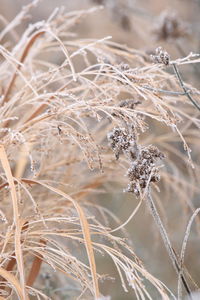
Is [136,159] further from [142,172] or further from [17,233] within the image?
[17,233]

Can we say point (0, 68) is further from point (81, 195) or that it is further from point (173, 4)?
point (173, 4)

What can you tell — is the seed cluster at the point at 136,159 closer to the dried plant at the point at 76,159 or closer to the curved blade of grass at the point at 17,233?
the dried plant at the point at 76,159

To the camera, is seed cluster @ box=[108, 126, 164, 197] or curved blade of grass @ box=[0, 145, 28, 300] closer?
curved blade of grass @ box=[0, 145, 28, 300]

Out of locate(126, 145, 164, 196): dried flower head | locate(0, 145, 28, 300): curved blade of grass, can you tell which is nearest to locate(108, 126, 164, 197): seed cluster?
locate(126, 145, 164, 196): dried flower head

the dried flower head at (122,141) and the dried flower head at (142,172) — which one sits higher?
the dried flower head at (122,141)

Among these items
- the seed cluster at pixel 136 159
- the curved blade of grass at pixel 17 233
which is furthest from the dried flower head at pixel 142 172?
the curved blade of grass at pixel 17 233

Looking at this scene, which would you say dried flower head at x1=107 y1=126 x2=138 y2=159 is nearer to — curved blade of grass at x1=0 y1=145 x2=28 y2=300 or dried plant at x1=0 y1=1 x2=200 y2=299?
dried plant at x1=0 y1=1 x2=200 y2=299

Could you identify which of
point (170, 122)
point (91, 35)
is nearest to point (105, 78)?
point (170, 122)

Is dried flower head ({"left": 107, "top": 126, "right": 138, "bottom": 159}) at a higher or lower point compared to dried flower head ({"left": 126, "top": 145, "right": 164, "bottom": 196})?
higher

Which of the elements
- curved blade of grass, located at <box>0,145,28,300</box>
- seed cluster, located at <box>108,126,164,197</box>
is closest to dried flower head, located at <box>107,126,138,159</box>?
seed cluster, located at <box>108,126,164,197</box>
